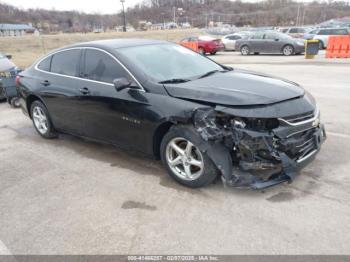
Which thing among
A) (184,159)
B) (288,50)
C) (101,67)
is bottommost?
(184,159)

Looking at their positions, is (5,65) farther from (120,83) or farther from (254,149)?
(254,149)

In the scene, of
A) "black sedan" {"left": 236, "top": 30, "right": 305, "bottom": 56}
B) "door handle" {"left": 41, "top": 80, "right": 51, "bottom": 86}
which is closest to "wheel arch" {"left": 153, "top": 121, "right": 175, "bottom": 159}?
"door handle" {"left": 41, "top": 80, "right": 51, "bottom": 86}

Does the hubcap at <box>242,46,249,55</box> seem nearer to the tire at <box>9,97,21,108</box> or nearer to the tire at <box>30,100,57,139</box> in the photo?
the tire at <box>9,97,21,108</box>

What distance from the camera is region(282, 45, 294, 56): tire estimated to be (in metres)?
20.4

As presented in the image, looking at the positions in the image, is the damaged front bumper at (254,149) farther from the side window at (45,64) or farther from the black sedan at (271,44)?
the black sedan at (271,44)

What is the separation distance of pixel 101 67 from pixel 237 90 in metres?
2.02

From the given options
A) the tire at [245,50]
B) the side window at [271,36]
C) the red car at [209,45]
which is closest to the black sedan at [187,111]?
the side window at [271,36]

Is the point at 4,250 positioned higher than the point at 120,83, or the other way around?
the point at 120,83

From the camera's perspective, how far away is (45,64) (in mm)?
5812

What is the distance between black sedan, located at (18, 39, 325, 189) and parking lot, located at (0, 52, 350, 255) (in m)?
0.30

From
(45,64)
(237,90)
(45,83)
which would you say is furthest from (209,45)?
(237,90)

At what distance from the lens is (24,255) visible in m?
2.94

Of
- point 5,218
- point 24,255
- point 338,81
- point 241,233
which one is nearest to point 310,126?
point 241,233

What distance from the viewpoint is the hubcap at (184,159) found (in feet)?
12.4
